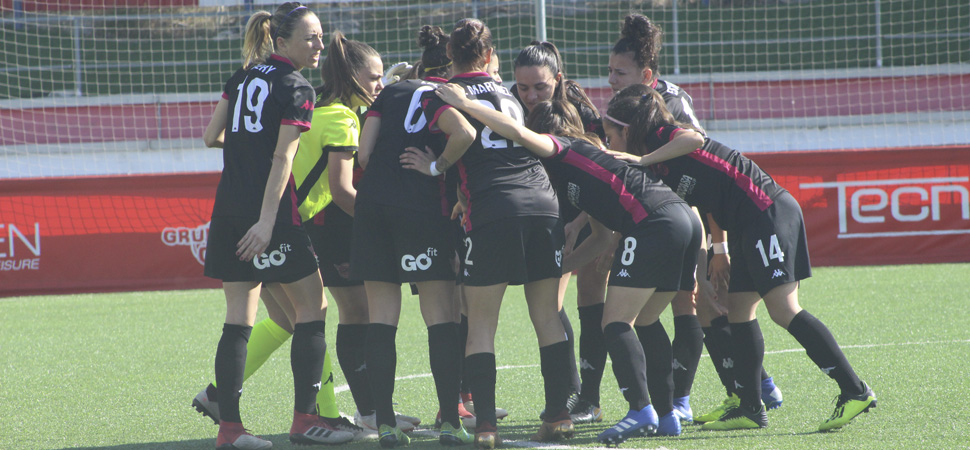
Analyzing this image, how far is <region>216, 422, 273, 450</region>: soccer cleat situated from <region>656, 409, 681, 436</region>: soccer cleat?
5.25 feet

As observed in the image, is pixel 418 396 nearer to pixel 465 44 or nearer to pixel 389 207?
pixel 389 207

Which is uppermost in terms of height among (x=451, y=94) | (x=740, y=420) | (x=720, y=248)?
(x=451, y=94)

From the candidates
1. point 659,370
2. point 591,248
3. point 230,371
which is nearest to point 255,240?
point 230,371

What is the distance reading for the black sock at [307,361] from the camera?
3.78 meters

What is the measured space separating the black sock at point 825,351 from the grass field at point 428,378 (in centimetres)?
19

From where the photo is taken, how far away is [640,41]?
14.3ft

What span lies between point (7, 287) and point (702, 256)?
7886 mm

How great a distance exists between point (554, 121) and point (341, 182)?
0.94 m

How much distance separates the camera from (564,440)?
371 centimetres

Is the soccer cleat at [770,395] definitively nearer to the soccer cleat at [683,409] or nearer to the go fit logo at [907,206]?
the soccer cleat at [683,409]

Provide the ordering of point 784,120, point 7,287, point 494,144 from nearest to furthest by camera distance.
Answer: point 494,144
point 7,287
point 784,120

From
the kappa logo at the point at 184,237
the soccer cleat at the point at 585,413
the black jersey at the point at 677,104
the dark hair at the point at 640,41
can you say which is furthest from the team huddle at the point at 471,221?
the kappa logo at the point at 184,237

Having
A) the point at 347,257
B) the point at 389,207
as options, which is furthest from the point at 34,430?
the point at 389,207

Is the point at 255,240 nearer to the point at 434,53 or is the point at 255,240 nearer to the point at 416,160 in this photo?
the point at 416,160
